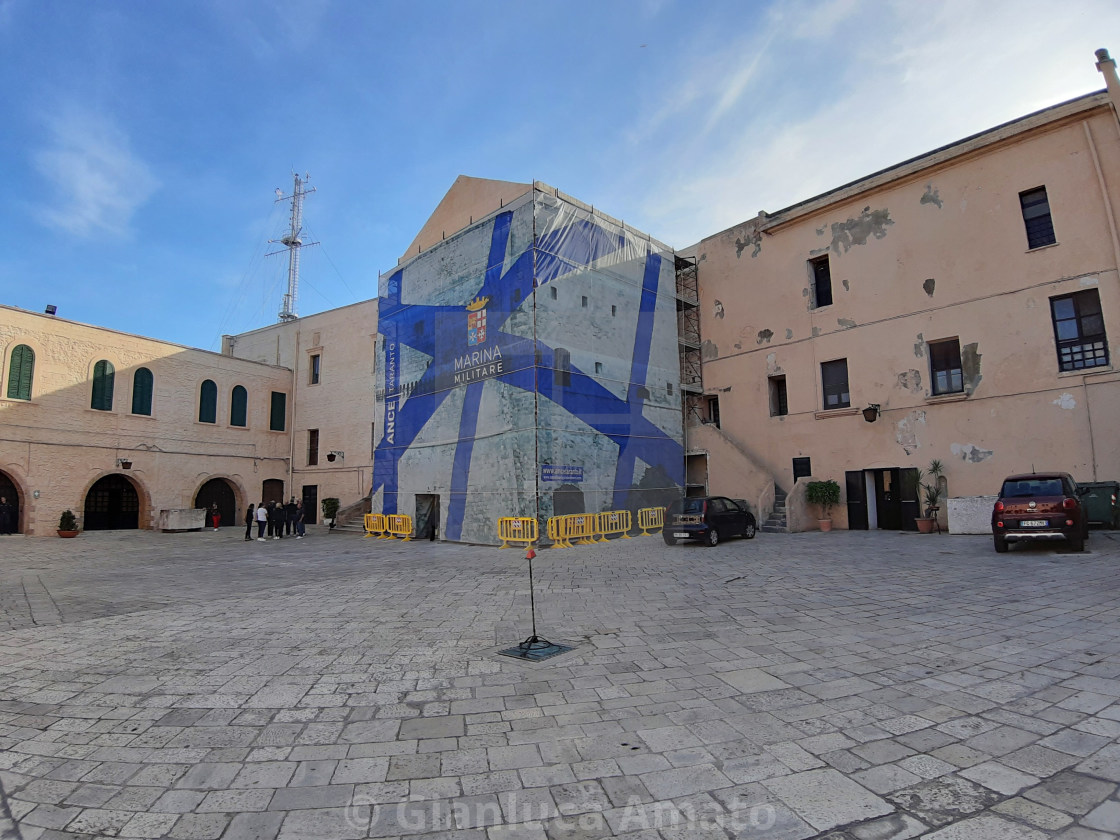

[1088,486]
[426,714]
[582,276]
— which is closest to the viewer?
[426,714]

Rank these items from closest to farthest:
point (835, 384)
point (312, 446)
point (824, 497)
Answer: point (824, 497) < point (835, 384) < point (312, 446)

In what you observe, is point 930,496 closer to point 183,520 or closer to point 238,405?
point 183,520

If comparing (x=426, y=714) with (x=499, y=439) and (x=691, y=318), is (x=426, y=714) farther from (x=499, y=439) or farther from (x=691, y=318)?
(x=691, y=318)

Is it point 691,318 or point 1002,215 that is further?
point 691,318

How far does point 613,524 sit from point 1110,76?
16.9m

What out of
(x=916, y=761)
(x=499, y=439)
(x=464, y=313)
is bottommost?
(x=916, y=761)

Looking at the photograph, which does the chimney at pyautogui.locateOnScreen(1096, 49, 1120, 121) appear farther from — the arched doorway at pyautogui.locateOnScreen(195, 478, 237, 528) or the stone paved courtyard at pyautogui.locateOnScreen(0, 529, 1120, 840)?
the arched doorway at pyautogui.locateOnScreen(195, 478, 237, 528)

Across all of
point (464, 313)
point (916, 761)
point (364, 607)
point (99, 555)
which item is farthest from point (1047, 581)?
point (99, 555)

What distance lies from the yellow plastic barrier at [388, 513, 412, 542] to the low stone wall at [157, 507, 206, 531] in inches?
405

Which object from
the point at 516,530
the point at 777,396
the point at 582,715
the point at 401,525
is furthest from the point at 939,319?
the point at 401,525

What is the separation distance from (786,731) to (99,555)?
18.3m

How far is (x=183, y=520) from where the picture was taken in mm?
24375

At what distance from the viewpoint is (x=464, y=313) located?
63.5 ft

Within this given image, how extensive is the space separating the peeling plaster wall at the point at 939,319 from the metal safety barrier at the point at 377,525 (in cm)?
1345
